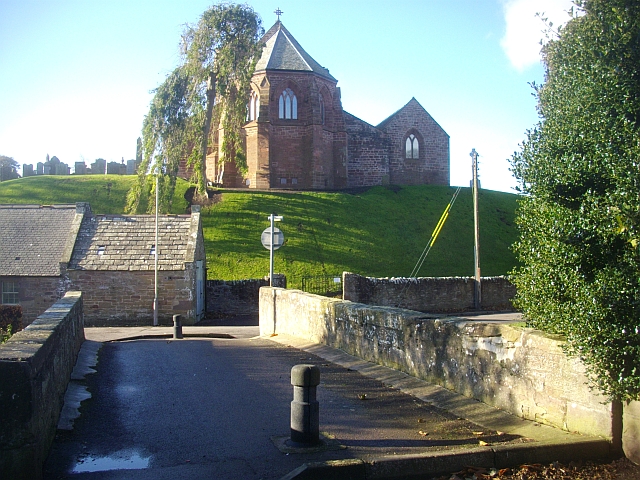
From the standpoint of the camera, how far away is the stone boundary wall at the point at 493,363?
6.23 m

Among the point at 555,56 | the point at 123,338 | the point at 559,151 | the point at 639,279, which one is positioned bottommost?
the point at 123,338

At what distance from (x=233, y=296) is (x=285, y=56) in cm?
2991

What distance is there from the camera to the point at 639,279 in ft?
17.9

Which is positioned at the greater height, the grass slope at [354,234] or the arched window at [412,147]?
the arched window at [412,147]

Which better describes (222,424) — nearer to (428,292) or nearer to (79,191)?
(428,292)

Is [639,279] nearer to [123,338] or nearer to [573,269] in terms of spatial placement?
[573,269]

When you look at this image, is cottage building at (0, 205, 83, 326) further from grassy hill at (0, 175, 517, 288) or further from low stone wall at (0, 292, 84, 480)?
low stone wall at (0, 292, 84, 480)

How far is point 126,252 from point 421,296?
1441cm

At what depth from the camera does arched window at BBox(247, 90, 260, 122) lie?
176ft

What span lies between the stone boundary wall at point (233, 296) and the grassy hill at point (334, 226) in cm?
384

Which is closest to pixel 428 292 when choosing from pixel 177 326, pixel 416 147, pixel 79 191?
pixel 177 326

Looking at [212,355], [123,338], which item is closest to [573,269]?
[212,355]

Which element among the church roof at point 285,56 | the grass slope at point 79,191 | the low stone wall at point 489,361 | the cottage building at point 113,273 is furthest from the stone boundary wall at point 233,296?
the church roof at point 285,56

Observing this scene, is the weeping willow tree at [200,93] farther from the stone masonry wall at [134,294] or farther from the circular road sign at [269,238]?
the circular road sign at [269,238]
